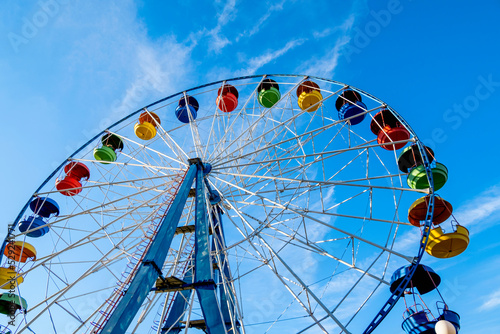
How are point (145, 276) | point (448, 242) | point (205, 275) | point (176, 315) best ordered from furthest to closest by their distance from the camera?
point (176, 315)
point (448, 242)
point (205, 275)
point (145, 276)

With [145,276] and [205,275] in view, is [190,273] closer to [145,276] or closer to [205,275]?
[205,275]

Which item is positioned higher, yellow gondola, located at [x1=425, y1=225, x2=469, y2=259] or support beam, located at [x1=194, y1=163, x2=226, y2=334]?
yellow gondola, located at [x1=425, y1=225, x2=469, y2=259]

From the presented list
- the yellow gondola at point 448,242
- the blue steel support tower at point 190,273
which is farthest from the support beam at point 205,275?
the yellow gondola at point 448,242

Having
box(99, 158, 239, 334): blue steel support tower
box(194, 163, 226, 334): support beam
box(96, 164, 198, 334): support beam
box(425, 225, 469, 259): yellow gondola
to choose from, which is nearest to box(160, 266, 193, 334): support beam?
box(99, 158, 239, 334): blue steel support tower

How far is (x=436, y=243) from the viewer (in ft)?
31.7

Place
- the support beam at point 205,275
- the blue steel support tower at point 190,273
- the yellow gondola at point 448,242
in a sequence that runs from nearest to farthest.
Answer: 1. the blue steel support tower at point 190,273
2. the support beam at point 205,275
3. the yellow gondola at point 448,242

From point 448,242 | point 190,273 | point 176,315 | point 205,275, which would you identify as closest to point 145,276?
point 205,275

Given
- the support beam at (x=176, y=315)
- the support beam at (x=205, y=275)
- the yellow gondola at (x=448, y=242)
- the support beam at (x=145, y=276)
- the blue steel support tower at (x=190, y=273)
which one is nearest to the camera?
the support beam at (x=145, y=276)

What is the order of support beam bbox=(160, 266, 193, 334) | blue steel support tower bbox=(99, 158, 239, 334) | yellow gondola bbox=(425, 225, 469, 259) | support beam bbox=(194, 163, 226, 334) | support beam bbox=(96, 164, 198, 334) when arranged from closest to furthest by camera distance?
support beam bbox=(96, 164, 198, 334)
blue steel support tower bbox=(99, 158, 239, 334)
support beam bbox=(194, 163, 226, 334)
yellow gondola bbox=(425, 225, 469, 259)
support beam bbox=(160, 266, 193, 334)

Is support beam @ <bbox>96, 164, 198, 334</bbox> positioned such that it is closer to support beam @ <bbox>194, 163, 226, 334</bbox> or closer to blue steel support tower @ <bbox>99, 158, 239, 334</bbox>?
blue steel support tower @ <bbox>99, 158, 239, 334</bbox>

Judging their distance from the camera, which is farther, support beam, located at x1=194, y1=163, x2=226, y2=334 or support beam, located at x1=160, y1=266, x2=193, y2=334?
support beam, located at x1=160, y1=266, x2=193, y2=334

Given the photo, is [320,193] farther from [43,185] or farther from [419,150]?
[43,185]

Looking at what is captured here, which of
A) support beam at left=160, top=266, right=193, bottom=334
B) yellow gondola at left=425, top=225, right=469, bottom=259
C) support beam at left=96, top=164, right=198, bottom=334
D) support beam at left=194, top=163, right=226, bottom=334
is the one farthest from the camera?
support beam at left=160, top=266, right=193, bottom=334

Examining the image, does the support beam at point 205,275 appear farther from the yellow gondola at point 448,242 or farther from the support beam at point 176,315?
the yellow gondola at point 448,242
